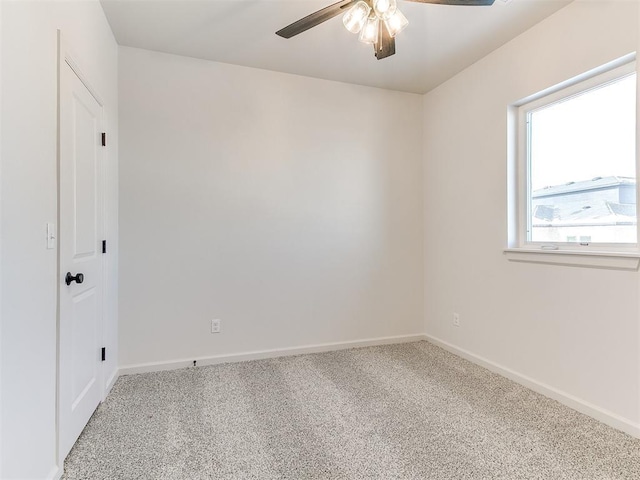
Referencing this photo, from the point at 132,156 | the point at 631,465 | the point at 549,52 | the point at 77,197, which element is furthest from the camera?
the point at 132,156

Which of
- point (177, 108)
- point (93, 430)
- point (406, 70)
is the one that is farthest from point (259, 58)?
point (93, 430)

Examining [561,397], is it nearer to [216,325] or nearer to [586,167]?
[586,167]

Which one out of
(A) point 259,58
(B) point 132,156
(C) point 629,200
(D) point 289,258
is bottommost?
(D) point 289,258

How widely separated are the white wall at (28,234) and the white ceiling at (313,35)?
30.0 inches

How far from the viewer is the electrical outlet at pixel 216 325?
2773 millimetres

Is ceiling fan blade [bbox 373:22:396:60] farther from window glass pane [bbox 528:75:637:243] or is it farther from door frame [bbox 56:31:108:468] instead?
door frame [bbox 56:31:108:468]

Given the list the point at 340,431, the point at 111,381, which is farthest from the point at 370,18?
the point at 111,381

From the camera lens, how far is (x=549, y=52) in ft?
Answer: 7.13

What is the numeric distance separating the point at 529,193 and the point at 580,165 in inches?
15.3

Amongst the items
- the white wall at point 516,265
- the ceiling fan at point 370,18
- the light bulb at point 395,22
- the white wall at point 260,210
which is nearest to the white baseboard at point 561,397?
the white wall at point 516,265

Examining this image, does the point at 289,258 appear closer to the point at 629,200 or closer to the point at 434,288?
the point at 434,288

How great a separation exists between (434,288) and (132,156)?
117 inches

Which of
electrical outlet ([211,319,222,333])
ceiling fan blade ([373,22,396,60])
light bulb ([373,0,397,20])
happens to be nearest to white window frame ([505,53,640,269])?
ceiling fan blade ([373,22,396,60])

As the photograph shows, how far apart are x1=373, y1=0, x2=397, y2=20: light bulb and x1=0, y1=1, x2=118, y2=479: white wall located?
4.69 feet
